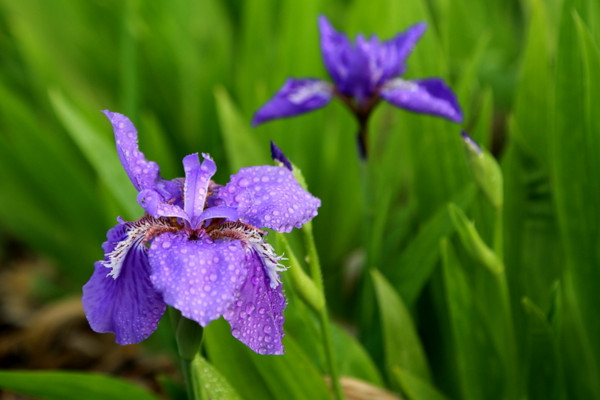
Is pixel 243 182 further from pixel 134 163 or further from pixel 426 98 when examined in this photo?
pixel 426 98

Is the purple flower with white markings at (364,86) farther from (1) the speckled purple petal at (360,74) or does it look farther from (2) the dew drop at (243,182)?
(2) the dew drop at (243,182)

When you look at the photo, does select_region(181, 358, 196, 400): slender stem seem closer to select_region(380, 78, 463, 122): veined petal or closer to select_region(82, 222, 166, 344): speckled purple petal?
select_region(82, 222, 166, 344): speckled purple petal

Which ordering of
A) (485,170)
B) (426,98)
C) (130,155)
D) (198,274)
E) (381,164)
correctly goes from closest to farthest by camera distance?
(198,274) < (130,155) < (485,170) < (426,98) < (381,164)

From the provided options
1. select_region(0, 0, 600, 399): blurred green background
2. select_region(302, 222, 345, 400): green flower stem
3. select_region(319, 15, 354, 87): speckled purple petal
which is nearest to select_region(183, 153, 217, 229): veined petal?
select_region(302, 222, 345, 400): green flower stem

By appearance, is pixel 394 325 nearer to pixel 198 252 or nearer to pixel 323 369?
pixel 323 369

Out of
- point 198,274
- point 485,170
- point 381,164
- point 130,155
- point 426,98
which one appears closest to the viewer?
point 198,274

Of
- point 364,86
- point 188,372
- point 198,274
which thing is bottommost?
point 188,372

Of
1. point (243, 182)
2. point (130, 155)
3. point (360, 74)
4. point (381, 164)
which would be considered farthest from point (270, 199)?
point (381, 164)

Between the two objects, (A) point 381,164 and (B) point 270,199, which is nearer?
(B) point 270,199
